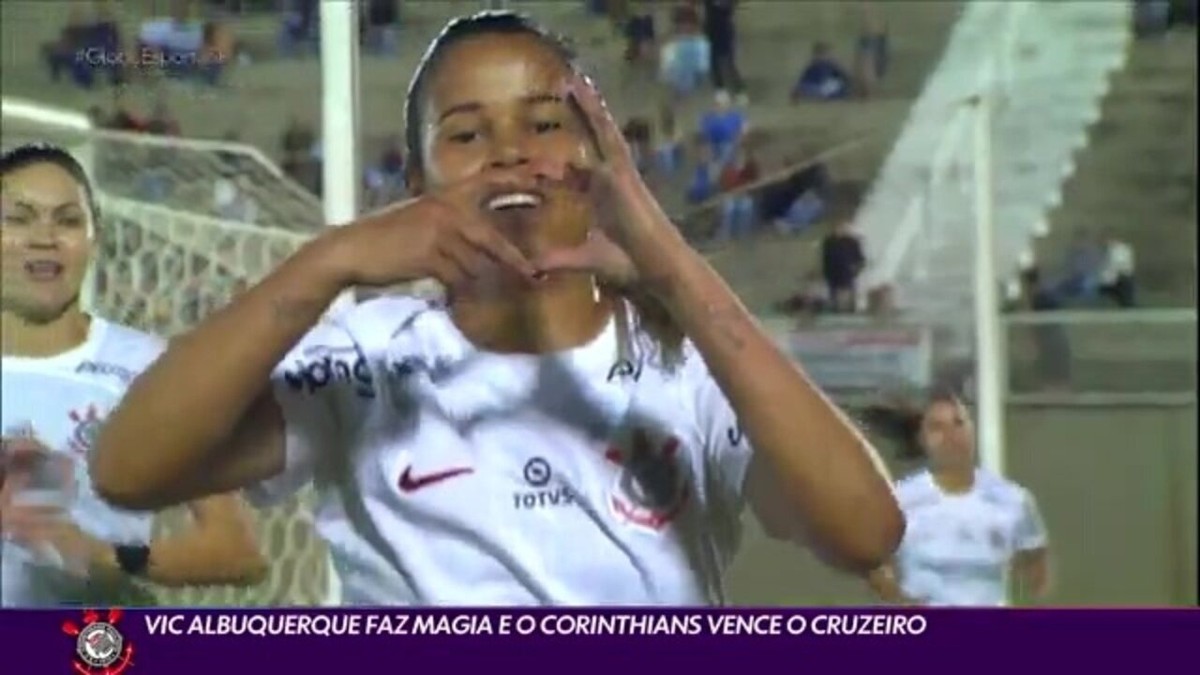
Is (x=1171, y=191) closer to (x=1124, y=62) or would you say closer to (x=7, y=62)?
(x=1124, y=62)

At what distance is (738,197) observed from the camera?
1640 millimetres

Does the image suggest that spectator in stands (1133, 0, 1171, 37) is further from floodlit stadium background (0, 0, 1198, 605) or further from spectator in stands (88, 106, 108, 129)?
spectator in stands (88, 106, 108, 129)

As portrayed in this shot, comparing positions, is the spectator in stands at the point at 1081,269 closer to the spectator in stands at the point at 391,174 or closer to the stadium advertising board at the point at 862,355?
the stadium advertising board at the point at 862,355

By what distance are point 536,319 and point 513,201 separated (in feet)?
0.38

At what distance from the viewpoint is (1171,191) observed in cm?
165

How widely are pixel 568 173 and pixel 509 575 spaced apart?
0.39m

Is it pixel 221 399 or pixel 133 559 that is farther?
pixel 133 559

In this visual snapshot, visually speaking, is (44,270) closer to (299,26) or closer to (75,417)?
(75,417)

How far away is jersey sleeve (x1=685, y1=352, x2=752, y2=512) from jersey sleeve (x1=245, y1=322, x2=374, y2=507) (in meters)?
0.32

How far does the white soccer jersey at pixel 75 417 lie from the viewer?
1.65m

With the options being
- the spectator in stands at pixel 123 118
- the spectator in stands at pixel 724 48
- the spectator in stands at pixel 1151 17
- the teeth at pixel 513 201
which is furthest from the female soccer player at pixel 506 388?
the spectator in stands at pixel 1151 17

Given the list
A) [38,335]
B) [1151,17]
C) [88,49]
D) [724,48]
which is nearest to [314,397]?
[38,335]
